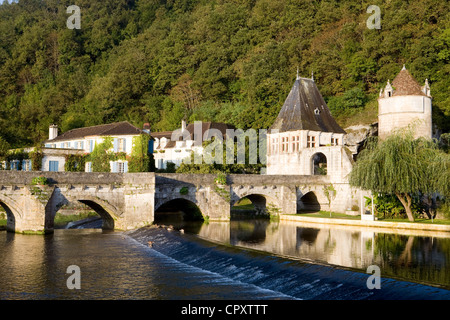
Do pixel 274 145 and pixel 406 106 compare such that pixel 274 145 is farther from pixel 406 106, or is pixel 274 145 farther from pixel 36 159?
pixel 36 159

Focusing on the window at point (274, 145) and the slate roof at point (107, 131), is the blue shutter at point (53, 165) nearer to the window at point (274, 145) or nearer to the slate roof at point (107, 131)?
the slate roof at point (107, 131)

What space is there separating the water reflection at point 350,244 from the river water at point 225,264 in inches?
1.9

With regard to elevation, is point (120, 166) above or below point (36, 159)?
below

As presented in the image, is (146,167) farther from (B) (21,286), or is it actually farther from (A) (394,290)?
(A) (394,290)

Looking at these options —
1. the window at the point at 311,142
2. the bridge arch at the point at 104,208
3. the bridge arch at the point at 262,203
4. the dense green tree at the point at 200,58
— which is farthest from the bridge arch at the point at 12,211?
the dense green tree at the point at 200,58

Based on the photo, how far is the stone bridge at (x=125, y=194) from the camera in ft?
104

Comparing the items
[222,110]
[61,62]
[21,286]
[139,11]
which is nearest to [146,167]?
[222,110]

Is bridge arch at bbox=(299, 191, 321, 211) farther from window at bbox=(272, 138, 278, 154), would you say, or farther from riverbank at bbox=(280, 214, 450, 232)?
window at bbox=(272, 138, 278, 154)

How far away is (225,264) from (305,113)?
3069 cm

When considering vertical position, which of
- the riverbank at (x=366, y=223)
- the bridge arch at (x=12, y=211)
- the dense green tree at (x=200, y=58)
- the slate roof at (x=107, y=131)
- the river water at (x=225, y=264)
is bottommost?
the river water at (x=225, y=264)

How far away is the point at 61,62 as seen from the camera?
100 metres

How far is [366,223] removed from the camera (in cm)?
3456

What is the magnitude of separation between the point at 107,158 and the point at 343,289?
128ft

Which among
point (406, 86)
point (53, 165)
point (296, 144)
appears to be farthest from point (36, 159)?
point (406, 86)
